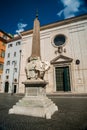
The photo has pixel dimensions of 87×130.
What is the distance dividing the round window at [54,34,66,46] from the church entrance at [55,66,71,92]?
16.0 feet

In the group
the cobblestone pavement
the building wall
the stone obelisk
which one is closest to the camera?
the cobblestone pavement

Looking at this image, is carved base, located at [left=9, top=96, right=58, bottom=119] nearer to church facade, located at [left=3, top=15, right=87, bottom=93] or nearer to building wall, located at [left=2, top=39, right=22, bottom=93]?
church facade, located at [left=3, top=15, right=87, bottom=93]

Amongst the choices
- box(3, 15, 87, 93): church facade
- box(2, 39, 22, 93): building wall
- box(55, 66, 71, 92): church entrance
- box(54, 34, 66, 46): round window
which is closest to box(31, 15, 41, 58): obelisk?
box(3, 15, 87, 93): church facade

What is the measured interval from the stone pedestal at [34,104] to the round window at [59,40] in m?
15.7

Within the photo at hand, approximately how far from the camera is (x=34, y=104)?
4590mm

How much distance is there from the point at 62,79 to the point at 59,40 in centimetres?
760

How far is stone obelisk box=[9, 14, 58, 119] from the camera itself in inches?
174

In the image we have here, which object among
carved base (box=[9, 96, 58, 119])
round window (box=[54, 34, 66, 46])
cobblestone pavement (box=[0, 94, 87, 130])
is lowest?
cobblestone pavement (box=[0, 94, 87, 130])

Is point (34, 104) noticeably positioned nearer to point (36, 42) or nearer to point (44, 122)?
point (44, 122)

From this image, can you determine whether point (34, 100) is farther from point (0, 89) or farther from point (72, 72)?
point (0, 89)

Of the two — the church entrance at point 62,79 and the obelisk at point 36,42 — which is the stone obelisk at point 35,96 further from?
the church entrance at point 62,79

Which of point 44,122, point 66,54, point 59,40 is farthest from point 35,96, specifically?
point 59,40

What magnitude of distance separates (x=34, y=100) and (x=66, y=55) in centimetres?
1453

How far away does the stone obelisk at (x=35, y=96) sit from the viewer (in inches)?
174
